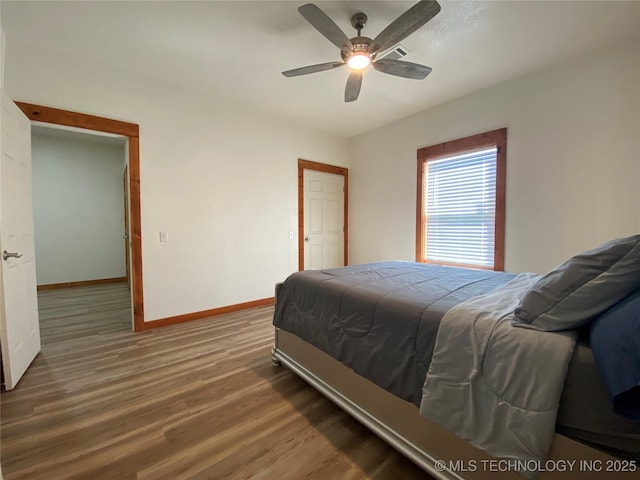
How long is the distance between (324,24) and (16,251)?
278cm

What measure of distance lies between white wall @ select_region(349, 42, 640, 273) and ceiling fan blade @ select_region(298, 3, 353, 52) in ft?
6.72

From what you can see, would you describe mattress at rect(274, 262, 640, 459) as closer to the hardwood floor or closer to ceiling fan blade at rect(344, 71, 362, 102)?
the hardwood floor

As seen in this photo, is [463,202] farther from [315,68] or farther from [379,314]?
[379,314]

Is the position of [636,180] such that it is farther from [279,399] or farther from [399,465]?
[279,399]

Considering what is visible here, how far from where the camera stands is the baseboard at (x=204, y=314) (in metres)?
2.95

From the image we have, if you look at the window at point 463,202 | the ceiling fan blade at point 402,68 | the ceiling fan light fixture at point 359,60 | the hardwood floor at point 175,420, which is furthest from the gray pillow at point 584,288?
the window at point 463,202

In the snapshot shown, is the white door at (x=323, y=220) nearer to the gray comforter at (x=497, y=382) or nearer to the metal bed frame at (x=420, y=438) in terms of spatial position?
the metal bed frame at (x=420, y=438)

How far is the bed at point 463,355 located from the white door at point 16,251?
1978 millimetres

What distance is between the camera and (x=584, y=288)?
92 cm

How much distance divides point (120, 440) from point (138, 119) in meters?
2.91

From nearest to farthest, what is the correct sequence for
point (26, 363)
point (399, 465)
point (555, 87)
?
point (399, 465) → point (26, 363) → point (555, 87)

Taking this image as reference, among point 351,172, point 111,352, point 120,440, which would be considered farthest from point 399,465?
point 351,172

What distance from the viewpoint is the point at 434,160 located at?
356cm

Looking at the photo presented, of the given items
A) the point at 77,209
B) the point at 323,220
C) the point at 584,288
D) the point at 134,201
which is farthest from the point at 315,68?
the point at 77,209
